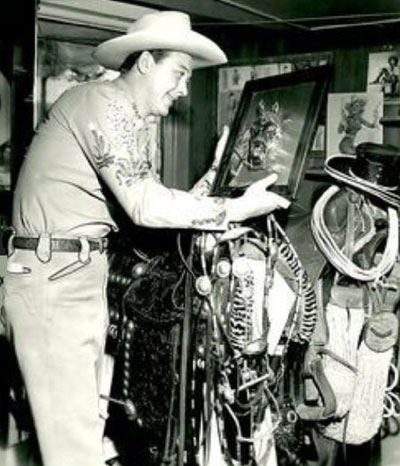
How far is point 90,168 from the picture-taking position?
1369 millimetres

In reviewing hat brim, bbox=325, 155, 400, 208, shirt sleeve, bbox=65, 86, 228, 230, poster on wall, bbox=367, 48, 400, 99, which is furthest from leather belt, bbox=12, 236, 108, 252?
poster on wall, bbox=367, 48, 400, 99

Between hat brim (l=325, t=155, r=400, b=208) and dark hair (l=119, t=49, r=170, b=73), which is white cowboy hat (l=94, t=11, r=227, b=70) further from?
hat brim (l=325, t=155, r=400, b=208)

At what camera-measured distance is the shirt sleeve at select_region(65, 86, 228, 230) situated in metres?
1.31

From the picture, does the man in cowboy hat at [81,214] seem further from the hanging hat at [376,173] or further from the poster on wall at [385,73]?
the poster on wall at [385,73]

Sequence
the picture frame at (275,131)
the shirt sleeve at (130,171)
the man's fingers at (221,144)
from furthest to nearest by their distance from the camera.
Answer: the man's fingers at (221,144) < the picture frame at (275,131) < the shirt sleeve at (130,171)

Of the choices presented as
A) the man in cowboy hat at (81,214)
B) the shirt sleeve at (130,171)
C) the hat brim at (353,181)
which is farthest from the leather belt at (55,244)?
the hat brim at (353,181)

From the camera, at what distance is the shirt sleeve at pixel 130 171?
1.31m

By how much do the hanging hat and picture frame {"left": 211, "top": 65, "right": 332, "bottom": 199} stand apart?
73 millimetres

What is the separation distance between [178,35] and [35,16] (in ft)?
1.22

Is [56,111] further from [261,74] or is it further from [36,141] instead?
[261,74]

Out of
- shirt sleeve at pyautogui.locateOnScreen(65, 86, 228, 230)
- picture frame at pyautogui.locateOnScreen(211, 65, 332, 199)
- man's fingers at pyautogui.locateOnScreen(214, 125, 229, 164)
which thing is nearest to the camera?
shirt sleeve at pyautogui.locateOnScreen(65, 86, 228, 230)

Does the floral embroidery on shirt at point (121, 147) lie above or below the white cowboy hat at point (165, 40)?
below

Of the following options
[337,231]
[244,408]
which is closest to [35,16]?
[337,231]

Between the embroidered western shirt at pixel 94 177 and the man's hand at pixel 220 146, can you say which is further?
the man's hand at pixel 220 146
